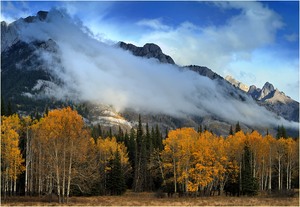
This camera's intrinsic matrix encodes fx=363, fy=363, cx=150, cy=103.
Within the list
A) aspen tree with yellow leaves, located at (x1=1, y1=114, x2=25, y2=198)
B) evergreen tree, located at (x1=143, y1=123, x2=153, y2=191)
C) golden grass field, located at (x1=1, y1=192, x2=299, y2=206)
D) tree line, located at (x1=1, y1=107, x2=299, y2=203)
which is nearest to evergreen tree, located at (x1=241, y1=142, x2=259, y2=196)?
tree line, located at (x1=1, y1=107, x2=299, y2=203)

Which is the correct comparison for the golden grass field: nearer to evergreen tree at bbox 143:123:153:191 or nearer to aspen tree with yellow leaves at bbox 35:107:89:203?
aspen tree with yellow leaves at bbox 35:107:89:203

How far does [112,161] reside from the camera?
82.6 metres

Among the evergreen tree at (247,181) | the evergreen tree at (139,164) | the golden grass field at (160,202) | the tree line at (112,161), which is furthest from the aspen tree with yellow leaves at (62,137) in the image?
the evergreen tree at (139,164)

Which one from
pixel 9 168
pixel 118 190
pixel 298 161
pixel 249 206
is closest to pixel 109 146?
pixel 118 190

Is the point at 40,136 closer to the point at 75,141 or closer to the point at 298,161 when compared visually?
the point at 75,141

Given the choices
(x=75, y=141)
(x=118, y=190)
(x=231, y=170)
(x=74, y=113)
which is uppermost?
(x=74, y=113)

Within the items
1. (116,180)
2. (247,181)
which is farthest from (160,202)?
(116,180)

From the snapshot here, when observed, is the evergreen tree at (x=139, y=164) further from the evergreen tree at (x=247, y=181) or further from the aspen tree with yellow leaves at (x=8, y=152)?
the aspen tree with yellow leaves at (x=8, y=152)

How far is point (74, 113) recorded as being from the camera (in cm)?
4969

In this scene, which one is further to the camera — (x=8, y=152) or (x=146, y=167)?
(x=146, y=167)

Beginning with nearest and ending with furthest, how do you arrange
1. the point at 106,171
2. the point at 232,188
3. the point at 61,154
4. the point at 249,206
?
the point at 249,206 < the point at 61,154 < the point at 232,188 < the point at 106,171

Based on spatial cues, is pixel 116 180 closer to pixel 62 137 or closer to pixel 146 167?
pixel 146 167

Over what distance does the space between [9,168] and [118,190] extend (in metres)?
29.7

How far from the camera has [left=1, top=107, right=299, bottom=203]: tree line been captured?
5088 centimetres
